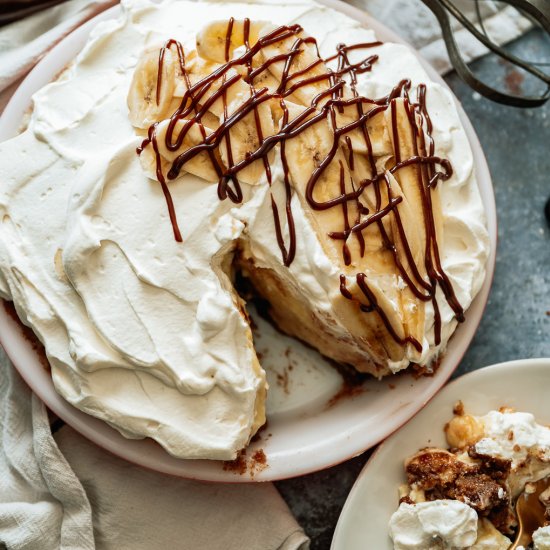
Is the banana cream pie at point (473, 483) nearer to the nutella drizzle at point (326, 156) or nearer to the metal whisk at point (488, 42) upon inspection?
the nutella drizzle at point (326, 156)

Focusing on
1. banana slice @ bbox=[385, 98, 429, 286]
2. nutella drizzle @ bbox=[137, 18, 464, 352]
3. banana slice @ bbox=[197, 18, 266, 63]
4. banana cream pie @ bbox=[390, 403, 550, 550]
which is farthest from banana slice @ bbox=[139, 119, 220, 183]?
banana cream pie @ bbox=[390, 403, 550, 550]

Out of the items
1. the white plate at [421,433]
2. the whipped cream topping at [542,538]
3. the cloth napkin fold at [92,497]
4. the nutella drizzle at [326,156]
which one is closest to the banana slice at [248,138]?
the nutella drizzle at [326,156]

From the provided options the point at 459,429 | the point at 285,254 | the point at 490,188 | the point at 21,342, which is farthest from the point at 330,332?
the point at 21,342

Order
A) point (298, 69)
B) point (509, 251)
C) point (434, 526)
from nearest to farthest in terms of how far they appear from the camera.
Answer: point (298, 69) < point (434, 526) < point (509, 251)

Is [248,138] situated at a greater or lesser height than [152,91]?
lesser

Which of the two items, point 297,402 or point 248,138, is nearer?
point 248,138

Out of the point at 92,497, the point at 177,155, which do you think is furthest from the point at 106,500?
the point at 177,155

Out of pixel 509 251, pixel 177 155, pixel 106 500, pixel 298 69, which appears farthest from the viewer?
pixel 509 251

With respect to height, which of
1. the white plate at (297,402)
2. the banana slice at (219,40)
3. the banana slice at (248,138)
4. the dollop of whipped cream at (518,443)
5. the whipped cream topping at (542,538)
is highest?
the banana slice at (219,40)

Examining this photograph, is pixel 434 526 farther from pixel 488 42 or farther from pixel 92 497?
pixel 488 42
